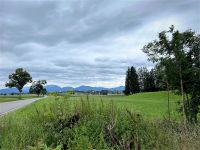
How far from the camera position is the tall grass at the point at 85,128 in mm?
8273

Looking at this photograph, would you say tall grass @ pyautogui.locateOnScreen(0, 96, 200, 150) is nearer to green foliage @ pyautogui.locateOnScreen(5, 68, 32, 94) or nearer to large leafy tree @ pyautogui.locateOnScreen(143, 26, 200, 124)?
large leafy tree @ pyautogui.locateOnScreen(143, 26, 200, 124)

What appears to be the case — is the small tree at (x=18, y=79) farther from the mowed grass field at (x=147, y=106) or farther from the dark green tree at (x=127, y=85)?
the mowed grass field at (x=147, y=106)

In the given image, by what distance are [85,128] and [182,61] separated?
18.6ft

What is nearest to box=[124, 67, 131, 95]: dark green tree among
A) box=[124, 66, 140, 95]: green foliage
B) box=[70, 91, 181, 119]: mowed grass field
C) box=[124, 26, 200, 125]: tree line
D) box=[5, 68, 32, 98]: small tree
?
box=[124, 66, 140, 95]: green foliage

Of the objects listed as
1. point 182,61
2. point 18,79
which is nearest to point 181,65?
point 182,61

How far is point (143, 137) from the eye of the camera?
8.52 meters

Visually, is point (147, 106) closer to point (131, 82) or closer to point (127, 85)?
point (127, 85)

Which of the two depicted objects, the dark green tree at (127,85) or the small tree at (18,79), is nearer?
the small tree at (18,79)

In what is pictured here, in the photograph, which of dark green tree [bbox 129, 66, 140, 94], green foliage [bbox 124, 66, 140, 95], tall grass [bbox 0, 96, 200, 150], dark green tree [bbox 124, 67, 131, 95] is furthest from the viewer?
dark green tree [bbox 124, 67, 131, 95]

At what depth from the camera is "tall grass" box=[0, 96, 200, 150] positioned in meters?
8.27

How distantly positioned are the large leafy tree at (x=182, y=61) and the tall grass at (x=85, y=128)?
9.88 ft

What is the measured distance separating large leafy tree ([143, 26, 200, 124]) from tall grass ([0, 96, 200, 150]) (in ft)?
9.88

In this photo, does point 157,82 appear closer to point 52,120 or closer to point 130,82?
point 52,120

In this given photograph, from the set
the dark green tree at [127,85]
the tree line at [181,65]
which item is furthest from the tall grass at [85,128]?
the dark green tree at [127,85]
